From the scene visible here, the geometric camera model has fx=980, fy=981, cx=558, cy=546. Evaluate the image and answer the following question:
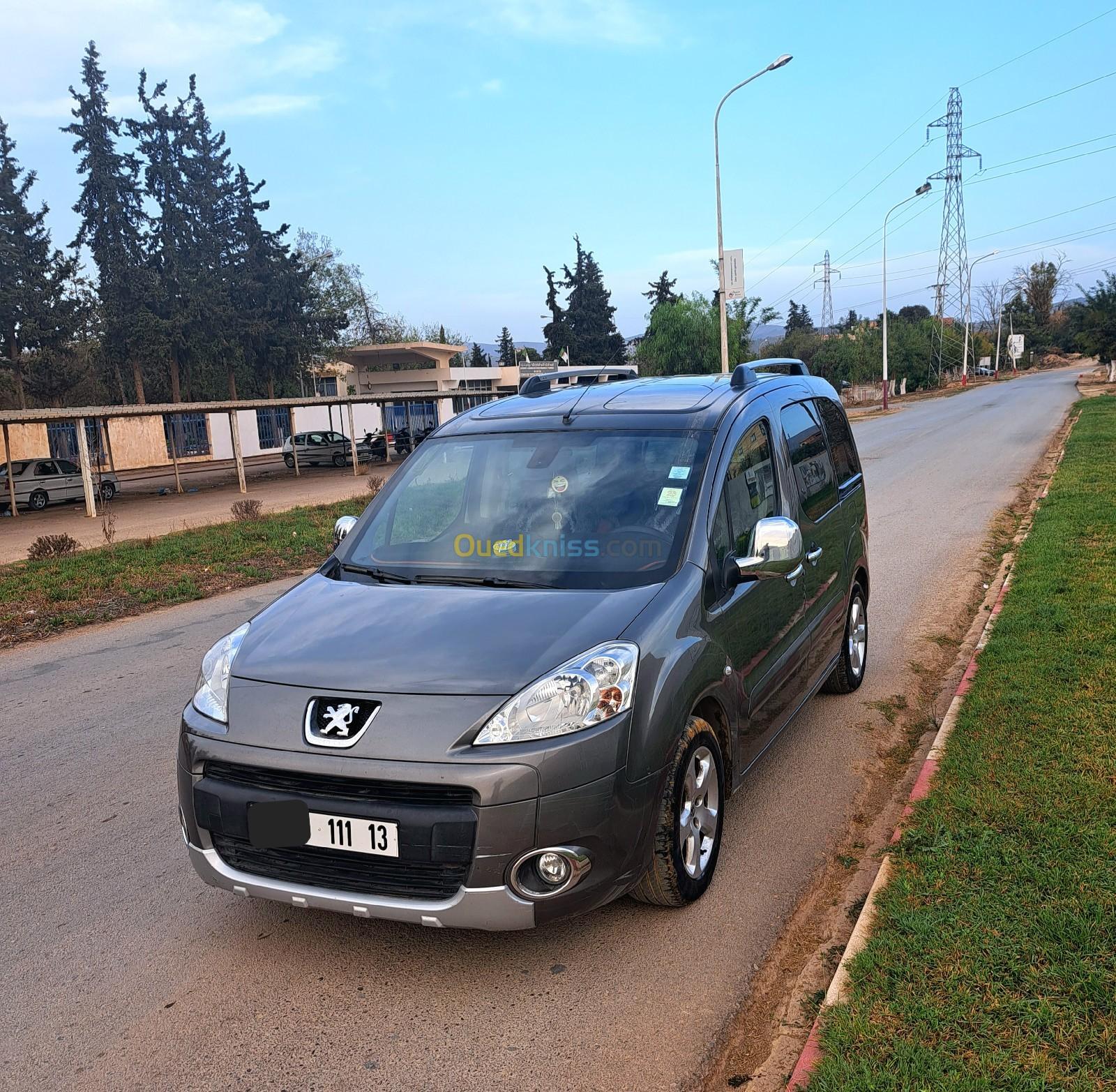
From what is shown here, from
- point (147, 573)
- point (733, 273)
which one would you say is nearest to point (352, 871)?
point (147, 573)

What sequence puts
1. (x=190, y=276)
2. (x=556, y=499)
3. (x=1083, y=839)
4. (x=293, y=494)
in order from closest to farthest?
1. (x=1083, y=839)
2. (x=556, y=499)
3. (x=293, y=494)
4. (x=190, y=276)

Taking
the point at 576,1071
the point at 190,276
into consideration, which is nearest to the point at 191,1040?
the point at 576,1071

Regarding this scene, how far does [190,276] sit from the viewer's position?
4966cm

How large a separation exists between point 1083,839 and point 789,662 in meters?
1.40

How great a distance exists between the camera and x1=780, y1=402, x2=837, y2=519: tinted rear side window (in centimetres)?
512

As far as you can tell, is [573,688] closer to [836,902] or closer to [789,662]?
[836,902]

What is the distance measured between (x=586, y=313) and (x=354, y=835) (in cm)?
8320

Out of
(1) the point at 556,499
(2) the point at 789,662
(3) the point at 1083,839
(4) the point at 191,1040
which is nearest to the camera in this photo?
(4) the point at 191,1040

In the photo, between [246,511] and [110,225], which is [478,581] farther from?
[110,225]

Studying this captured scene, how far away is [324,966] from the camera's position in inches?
131

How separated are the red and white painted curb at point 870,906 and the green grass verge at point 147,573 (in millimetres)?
8281

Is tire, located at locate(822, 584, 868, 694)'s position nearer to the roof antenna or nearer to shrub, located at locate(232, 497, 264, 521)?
the roof antenna

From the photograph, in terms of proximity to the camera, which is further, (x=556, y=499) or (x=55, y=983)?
(x=556, y=499)

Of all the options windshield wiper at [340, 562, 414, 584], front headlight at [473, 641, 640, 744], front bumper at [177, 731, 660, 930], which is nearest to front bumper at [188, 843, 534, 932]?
front bumper at [177, 731, 660, 930]
